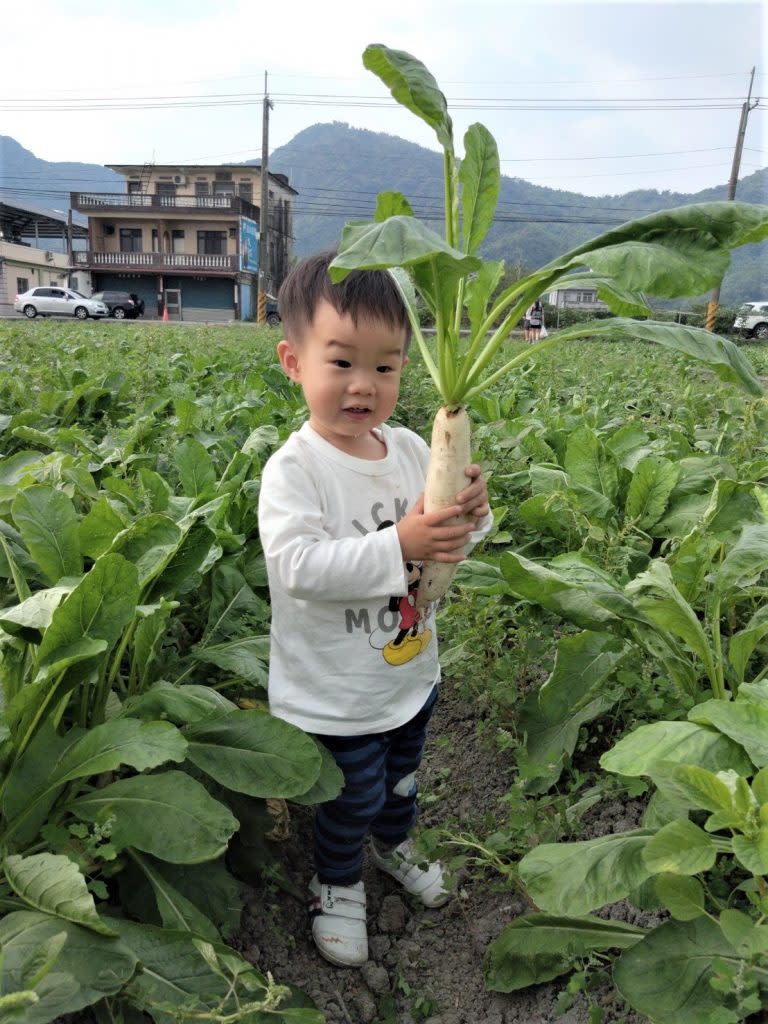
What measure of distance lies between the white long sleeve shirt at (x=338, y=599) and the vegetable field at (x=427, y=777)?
123 millimetres

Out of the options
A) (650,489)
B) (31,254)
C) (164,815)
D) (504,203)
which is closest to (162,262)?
(31,254)

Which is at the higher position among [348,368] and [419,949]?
[348,368]

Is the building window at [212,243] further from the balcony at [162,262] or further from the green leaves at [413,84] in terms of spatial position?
the green leaves at [413,84]

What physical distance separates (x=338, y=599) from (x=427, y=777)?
3.17 ft

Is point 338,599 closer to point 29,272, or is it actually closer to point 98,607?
point 98,607

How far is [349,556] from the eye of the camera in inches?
64.0

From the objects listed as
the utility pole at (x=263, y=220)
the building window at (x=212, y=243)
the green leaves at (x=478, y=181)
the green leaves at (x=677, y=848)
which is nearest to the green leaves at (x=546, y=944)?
the green leaves at (x=677, y=848)

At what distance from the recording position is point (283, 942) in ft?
6.05

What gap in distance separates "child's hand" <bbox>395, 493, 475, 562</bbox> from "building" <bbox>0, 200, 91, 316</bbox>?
42.1 meters

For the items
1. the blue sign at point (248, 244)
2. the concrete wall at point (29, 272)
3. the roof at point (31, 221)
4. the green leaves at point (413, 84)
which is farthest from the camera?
the roof at point (31, 221)

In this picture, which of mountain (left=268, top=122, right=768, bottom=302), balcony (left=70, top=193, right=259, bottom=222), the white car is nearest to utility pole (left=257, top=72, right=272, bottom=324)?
the white car

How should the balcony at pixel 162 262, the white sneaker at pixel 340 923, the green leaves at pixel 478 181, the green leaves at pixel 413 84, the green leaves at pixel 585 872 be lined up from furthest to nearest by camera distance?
the balcony at pixel 162 262
the white sneaker at pixel 340 923
the green leaves at pixel 478 181
the green leaves at pixel 413 84
the green leaves at pixel 585 872

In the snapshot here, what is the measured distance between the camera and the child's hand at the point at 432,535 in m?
1.62

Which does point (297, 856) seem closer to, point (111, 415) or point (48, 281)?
point (111, 415)
